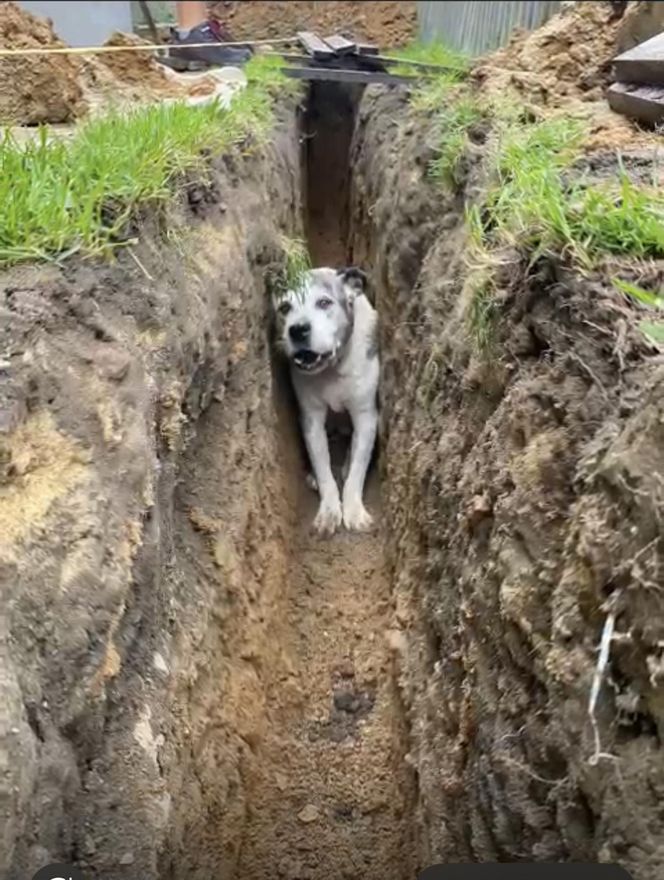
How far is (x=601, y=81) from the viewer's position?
3775 mm

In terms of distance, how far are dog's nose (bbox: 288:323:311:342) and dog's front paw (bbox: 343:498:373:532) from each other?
0.79 meters

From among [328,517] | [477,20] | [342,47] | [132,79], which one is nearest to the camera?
[328,517]

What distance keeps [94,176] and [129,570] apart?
117 cm

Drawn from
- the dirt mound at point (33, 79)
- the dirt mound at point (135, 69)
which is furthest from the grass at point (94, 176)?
the dirt mound at point (135, 69)

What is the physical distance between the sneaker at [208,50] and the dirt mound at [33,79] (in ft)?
4.84

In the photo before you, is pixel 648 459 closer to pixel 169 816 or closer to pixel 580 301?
pixel 580 301

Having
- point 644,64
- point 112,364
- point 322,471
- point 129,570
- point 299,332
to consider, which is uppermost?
point 644,64

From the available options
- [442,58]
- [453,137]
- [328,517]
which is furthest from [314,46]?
[328,517]

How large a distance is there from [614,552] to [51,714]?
956 mm

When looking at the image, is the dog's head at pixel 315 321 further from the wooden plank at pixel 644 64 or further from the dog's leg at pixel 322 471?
the wooden plank at pixel 644 64

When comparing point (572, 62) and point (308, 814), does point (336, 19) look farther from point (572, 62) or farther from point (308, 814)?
point (308, 814)

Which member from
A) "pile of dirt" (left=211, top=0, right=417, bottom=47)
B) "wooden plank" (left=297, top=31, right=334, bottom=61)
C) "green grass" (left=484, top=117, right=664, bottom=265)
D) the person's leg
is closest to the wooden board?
"wooden plank" (left=297, top=31, right=334, bottom=61)

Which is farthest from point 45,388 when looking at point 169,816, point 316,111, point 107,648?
point 316,111

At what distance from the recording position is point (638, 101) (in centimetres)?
312
